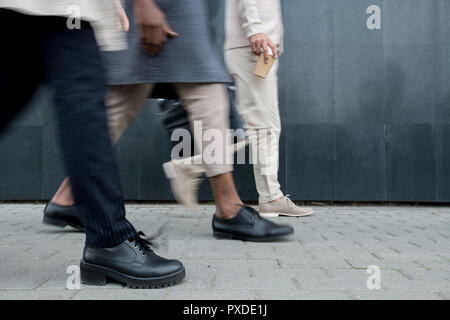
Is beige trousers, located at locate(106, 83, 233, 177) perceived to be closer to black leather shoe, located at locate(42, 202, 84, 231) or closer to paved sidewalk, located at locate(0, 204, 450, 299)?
paved sidewalk, located at locate(0, 204, 450, 299)

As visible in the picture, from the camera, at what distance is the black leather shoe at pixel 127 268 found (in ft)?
5.86

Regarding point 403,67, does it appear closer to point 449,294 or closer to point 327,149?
point 327,149

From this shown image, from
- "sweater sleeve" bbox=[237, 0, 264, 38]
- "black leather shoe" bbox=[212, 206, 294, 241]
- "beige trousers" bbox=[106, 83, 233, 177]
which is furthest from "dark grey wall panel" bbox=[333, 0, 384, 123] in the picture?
"beige trousers" bbox=[106, 83, 233, 177]

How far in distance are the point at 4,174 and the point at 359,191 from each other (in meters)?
4.18

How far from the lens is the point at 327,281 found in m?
1.92

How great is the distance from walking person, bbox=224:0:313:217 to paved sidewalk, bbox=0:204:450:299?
38 cm

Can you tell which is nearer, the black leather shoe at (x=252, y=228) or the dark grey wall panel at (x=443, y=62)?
the black leather shoe at (x=252, y=228)

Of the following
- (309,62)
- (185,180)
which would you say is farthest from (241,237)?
(309,62)

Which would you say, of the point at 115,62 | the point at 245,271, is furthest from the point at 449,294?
the point at 115,62

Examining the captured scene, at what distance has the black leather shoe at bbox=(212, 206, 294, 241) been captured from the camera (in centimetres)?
279

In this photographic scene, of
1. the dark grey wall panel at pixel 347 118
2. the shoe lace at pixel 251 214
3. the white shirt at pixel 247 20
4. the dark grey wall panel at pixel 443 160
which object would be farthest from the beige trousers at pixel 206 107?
the dark grey wall panel at pixel 443 160

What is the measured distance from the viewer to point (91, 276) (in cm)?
183

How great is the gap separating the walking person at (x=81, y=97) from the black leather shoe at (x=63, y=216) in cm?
142

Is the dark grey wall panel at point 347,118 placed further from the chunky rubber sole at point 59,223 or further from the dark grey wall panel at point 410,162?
the chunky rubber sole at point 59,223
